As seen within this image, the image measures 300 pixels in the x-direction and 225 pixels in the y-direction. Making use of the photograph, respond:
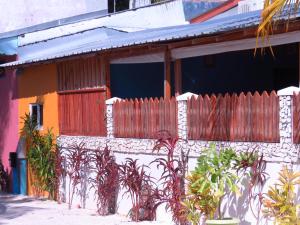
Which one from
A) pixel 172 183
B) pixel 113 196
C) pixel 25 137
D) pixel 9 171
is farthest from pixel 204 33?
pixel 9 171

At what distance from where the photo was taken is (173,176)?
37.9 feet

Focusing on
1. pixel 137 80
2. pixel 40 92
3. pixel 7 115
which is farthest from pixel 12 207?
pixel 137 80

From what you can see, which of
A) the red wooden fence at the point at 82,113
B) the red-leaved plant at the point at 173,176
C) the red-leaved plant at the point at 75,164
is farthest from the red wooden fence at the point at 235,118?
the red-leaved plant at the point at 75,164

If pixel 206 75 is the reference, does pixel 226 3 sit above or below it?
above

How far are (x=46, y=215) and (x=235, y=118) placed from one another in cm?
547

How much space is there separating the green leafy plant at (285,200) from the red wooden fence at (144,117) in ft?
10.1

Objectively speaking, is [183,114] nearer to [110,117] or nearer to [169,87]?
[169,87]

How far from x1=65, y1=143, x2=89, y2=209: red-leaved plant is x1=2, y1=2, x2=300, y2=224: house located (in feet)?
0.81

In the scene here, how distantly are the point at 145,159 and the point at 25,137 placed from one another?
19.3 ft

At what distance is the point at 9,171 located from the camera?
1897 centimetres

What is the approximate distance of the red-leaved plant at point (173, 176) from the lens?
1140 centimetres

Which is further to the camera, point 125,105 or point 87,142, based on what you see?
point 87,142

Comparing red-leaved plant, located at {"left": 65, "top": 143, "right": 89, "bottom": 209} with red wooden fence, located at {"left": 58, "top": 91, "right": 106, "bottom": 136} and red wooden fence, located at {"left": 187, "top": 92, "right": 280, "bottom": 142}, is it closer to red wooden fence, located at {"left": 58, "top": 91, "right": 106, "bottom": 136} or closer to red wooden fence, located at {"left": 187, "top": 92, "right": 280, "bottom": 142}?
red wooden fence, located at {"left": 58, "top": 91, "right": 106, "bottom": 136}

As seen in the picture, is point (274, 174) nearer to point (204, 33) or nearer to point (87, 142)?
point (204, 33)
